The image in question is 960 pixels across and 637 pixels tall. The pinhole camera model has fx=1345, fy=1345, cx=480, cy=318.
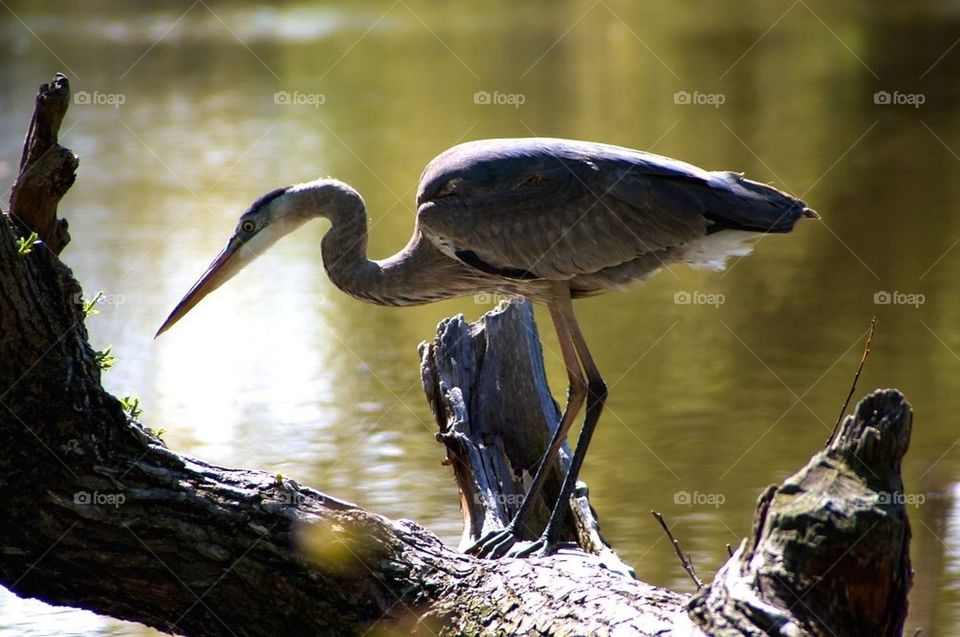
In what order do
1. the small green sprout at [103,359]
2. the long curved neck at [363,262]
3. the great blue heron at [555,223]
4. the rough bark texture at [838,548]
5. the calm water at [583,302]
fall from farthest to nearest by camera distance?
the calm water at [583,302], the long curved neck at [363,262], the great blue heron at [555,223], the small green sprout at [103,359], the rough bark texture at [838,548]

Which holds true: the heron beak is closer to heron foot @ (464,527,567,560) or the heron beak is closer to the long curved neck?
the long curved neck

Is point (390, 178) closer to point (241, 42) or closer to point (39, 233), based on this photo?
point (39, 233)

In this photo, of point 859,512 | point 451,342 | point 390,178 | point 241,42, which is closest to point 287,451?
point 451,342

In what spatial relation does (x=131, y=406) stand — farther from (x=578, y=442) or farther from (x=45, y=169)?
(x=578, y=442)

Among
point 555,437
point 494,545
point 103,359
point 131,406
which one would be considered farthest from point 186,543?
point 555,437

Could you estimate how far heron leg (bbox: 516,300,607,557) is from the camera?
5.19 metres

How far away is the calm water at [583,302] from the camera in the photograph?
290 inches

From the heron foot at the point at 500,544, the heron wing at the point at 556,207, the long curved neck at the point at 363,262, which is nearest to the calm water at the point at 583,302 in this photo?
the heron foot at the point at 500,544

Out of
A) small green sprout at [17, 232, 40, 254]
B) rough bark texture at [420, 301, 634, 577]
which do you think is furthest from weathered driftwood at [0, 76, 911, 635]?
rough bark texture at [420, 301, 634, 577]

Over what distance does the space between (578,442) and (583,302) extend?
16.0ft

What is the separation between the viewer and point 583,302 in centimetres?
1048

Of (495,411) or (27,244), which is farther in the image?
(495,411)

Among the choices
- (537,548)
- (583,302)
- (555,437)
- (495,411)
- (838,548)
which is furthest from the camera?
(583,302)

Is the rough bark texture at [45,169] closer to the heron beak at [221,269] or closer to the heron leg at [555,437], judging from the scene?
the heron beak at [221,269]
